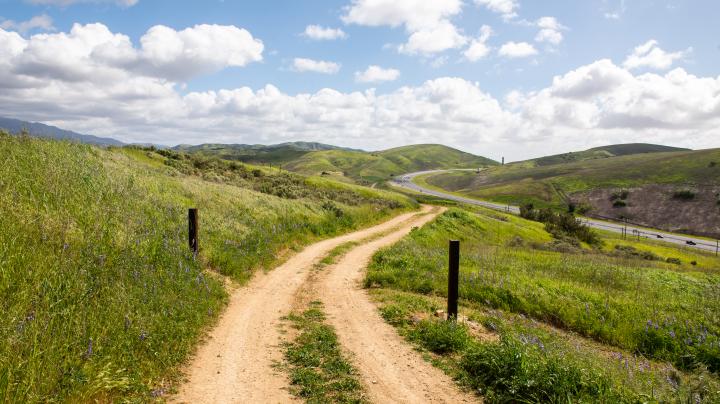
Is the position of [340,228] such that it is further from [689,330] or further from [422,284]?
[689,330]

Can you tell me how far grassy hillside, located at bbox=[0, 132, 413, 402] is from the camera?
5.62 meters

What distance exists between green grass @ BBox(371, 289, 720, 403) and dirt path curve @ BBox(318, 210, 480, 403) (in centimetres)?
37

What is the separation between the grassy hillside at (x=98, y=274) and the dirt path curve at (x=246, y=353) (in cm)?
41

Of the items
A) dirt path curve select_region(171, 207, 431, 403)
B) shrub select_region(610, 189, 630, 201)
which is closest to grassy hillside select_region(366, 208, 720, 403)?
dirt path curve select_region(171, 207, 431, 403)

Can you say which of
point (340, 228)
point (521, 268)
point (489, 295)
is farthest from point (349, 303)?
point (340, 228)

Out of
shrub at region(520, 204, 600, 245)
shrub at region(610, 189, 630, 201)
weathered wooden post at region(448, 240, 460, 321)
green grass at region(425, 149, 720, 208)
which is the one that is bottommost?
shrub at region(520, 204, 600, 245)

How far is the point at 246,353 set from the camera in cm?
830

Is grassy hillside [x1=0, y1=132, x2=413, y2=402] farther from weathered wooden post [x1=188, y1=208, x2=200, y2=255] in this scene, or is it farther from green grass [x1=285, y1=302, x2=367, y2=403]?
green grass [x1=285, y1=302, x2=367, y2=403]

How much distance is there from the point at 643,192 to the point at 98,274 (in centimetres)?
12100

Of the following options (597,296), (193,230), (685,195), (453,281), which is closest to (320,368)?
(453,281)

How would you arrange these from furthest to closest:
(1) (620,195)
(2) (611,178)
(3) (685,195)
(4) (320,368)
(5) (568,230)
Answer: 1. (2) (611,178)
2. (1) (620,195)
3. (3) (685,195)
4. (5) (568,230)
5. (4) (320,368)

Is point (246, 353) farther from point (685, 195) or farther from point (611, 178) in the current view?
point (611, 178)

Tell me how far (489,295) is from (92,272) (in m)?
11.3

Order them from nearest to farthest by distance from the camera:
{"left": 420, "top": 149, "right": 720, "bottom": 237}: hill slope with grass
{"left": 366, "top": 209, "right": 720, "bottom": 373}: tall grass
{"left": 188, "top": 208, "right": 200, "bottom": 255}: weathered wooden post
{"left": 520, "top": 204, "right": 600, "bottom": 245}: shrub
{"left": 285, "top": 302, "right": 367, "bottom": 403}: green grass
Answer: {"left": 285, "top": 302, "right": 367, "bottom": 403}: green grass → {"left": 366, "top": 209, "right": 720, "bottom": 373}: tall grass → {"left": 188, "top": 208, "right": 200, "bottom": 255}: weathered wooden post → {"left": 520, "top": 204, "right": 600, "bottom": 245}: shrub → {"left": 420, "top": 149, "right": 720, "bottom": 237}: hill slope with grass
